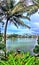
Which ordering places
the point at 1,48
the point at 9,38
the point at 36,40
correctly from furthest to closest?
the point at 9,38
the point at 36,40
the point at 1,48

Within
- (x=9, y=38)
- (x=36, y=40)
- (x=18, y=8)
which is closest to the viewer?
(x=18, y=8)

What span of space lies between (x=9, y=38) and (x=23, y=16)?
186cm

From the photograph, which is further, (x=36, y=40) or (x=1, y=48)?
(x=36, y=40)

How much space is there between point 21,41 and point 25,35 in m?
0.77

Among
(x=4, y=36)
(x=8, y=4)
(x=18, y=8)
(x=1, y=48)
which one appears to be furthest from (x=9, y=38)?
(x=1, y=48)

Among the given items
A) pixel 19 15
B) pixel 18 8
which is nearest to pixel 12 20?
pixel 19 15

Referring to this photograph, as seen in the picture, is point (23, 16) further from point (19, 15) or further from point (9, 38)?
point (9, 38)

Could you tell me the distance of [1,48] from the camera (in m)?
11.0

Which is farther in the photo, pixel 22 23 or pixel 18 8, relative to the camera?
pixel 22 23

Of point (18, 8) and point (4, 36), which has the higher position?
point (18, 8)

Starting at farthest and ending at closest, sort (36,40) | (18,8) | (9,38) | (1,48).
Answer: (9,38) → (36,40) → (18,8) → (1,48)

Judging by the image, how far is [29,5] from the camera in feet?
37.1

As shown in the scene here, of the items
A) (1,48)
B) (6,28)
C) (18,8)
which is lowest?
(1,48)

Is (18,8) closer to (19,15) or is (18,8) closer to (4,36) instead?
(19,15)
